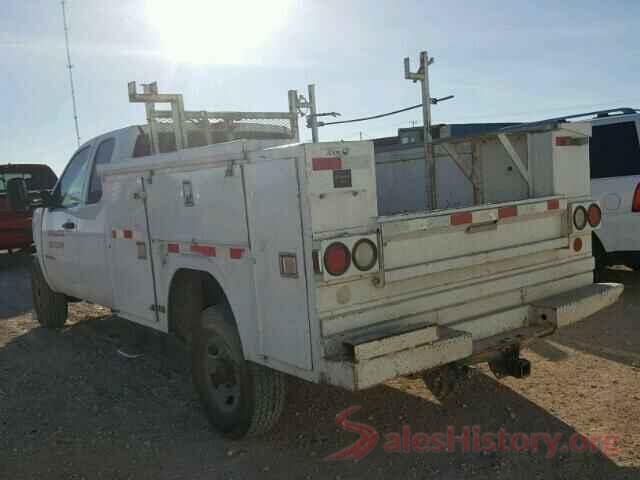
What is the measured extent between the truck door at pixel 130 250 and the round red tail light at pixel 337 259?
189cm

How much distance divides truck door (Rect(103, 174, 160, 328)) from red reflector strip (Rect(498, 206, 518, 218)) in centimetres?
236

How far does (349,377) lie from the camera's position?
9.93 ft

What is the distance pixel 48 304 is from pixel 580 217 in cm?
572

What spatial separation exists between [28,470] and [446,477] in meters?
2.41

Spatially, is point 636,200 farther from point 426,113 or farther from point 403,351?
point 403,351

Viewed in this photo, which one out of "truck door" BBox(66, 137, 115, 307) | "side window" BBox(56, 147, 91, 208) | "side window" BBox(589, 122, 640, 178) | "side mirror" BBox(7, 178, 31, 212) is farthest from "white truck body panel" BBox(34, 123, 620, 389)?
"side window" BBox(589, 122, 640, 178)

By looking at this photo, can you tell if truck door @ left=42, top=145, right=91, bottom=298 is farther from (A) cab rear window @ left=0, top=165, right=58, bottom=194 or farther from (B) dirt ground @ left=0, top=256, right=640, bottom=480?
(A) cab rear window @ left=0, top=165, right=58, bottom=194

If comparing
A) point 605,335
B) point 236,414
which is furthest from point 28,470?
point 605,335

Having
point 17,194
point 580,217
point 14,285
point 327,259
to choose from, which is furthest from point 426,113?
point 14,285

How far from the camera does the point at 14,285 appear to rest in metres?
10.8

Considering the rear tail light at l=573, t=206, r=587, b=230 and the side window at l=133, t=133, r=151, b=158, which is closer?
the rear tail light at l=573, t=206, r=587, b=230

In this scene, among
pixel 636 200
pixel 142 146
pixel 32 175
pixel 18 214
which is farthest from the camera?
pixel 32 175

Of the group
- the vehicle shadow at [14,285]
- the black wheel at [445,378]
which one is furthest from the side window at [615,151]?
the vehicle shadow at [14,285]

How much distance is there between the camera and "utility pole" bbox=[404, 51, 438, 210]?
16.3ft
